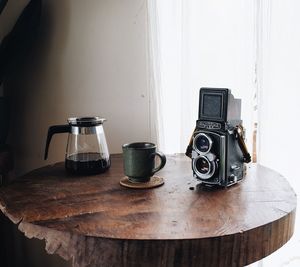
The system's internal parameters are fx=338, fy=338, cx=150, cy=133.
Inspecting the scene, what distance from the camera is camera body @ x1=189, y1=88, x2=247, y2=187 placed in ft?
2.82

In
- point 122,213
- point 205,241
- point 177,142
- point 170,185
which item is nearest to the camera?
point 205,241

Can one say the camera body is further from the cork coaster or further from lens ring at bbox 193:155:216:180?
the cork coaster

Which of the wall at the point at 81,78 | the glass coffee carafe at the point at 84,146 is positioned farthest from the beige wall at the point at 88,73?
the glass coffee carafe at the point at 84,146

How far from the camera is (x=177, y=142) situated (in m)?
1.34

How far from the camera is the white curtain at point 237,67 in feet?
3.50

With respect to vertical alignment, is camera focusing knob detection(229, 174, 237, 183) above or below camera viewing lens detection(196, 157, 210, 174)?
below

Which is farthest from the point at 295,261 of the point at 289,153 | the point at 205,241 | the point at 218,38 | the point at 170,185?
the point at 218,38

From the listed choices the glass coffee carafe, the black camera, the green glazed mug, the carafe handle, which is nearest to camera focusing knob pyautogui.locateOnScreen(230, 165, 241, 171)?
the black camera

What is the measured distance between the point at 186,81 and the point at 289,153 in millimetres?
442

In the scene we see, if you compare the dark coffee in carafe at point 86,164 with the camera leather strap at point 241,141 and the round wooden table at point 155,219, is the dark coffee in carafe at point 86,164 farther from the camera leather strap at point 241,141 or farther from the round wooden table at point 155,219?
the camera leather strap at point 241,141

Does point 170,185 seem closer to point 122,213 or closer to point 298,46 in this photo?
point 122,213

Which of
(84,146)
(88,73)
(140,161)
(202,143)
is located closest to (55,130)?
(84,146)

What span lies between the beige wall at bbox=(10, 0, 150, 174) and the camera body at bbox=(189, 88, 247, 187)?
0.53 m

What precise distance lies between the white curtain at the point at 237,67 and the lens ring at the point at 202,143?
0.33 metres
